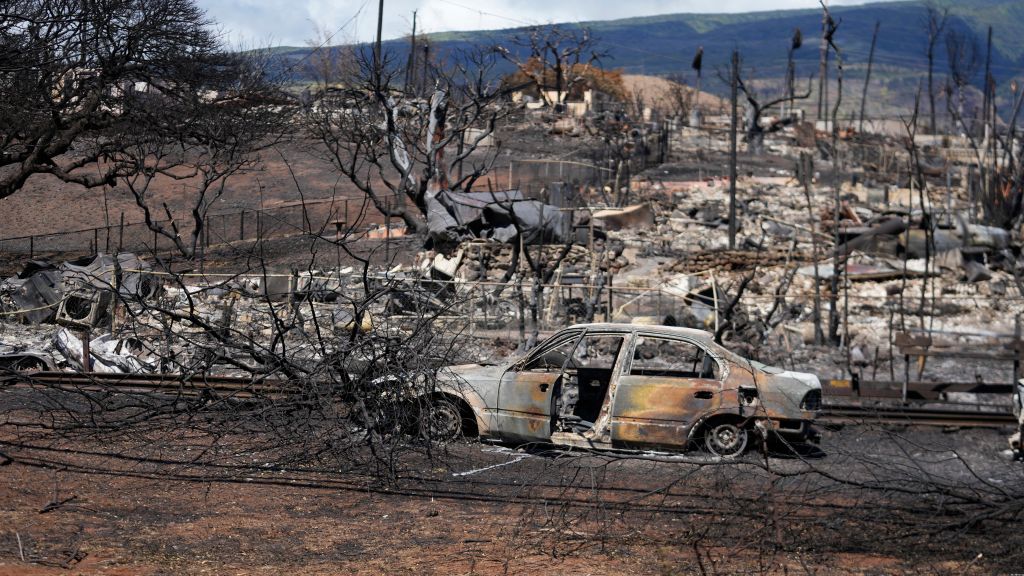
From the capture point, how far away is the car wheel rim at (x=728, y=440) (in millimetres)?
10352

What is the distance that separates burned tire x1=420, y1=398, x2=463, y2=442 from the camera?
1058 centimetres

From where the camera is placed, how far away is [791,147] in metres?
59.8

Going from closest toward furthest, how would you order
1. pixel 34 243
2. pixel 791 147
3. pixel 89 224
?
pixel 34 243 → pixel 89 224 → pixel 791 147

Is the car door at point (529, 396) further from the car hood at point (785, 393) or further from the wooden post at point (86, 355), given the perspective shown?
the wooden post at point (86, 355)

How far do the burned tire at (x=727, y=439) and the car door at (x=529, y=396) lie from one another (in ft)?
5.27

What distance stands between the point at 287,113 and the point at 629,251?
2106 cm

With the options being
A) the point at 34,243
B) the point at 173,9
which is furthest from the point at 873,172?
the point at 34,243

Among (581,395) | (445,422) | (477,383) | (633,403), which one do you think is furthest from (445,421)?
(633,403)

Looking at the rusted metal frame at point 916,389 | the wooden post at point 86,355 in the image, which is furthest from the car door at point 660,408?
the wooden post at point 86,355

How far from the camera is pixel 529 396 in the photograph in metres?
10.4

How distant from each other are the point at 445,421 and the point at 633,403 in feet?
6.26

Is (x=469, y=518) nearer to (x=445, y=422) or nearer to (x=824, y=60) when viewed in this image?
(x=445, y=422)

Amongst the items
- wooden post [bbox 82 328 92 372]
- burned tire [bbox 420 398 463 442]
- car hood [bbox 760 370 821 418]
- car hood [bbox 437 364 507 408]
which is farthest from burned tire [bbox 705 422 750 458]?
wooden post [bbox 82 328 92 372]

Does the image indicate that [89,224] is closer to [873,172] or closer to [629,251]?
[629,251]
